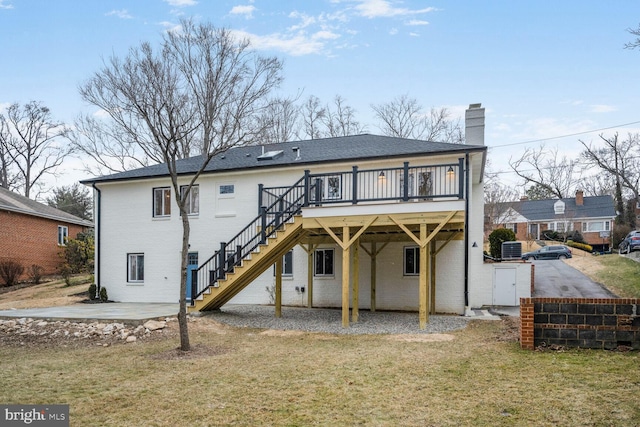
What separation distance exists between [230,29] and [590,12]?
34.1ft

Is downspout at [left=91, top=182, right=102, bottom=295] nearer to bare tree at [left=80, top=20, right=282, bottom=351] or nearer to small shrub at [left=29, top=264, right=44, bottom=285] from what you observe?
bare tree at [left=80, top=20, right=282, bottom=351]

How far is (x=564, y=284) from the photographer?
19.7m

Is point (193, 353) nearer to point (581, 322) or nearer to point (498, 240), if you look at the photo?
point (581, 322)

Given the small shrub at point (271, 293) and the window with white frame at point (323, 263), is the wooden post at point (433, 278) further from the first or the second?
the small shrub at point (271, 293)

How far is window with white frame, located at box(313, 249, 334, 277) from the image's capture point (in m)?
16.2

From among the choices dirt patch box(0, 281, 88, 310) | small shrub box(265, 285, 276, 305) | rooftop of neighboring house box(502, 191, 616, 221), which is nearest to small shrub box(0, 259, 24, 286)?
dirt patch box(0, 281, 88, 310)

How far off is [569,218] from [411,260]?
115ft

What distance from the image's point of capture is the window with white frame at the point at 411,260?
15320 mm

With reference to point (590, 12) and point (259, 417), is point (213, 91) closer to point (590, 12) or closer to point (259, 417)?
point (259, 417)

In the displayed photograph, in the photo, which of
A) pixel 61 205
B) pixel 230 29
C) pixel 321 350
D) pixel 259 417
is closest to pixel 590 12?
pixel 230 29

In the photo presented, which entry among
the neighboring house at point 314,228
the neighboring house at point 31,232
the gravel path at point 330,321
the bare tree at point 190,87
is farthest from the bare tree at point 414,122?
the neighboring house at point 31,232

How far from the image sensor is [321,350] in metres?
9.17

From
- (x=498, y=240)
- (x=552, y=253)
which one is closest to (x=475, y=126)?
(x=498, y=240)

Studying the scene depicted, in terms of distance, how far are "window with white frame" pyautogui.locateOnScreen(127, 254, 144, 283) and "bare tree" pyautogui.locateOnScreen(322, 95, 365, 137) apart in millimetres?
19232
